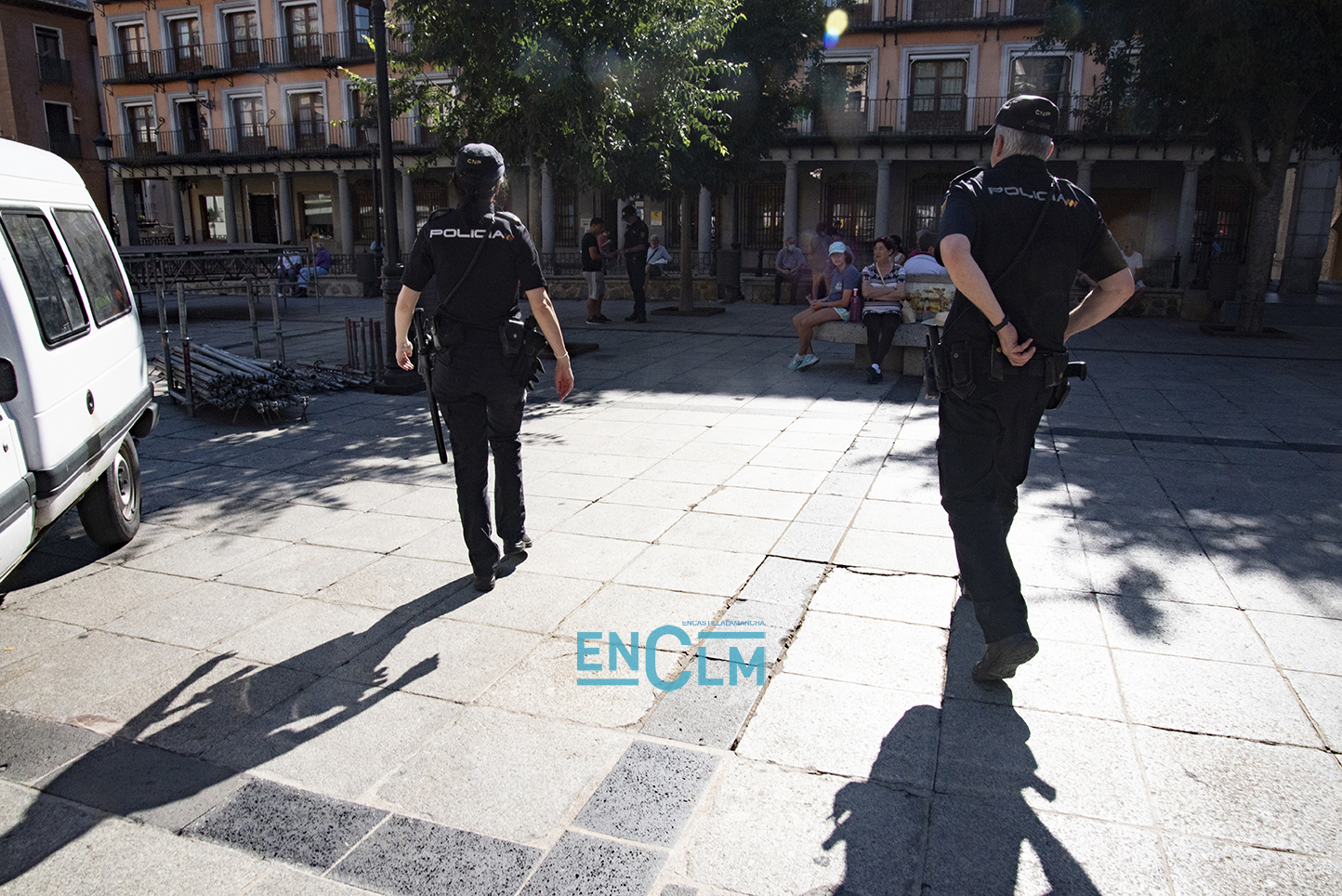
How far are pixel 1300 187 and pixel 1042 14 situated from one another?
8.01 meters

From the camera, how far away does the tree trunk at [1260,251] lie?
43.0ft

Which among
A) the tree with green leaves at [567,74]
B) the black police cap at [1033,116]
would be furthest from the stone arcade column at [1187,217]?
the black police cap at [1033,116]

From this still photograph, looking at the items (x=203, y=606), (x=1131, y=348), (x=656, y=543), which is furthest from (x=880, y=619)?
(x=1131, y=348)

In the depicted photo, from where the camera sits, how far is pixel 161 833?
248cm

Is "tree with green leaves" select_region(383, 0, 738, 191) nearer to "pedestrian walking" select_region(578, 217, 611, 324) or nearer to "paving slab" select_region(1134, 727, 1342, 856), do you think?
"pedestrian walking" select_region(578, 217, 611, 324)

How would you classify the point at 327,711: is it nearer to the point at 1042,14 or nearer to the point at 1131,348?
the point at 1131,348

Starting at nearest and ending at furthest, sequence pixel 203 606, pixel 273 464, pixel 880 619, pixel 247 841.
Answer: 1. pixel 247 841
2. pixel 880 619
3. pixel 203 606
4. pixel 273 464

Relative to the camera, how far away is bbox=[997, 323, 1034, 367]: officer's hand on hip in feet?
9.65

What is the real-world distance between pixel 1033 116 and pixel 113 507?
455 centimetres

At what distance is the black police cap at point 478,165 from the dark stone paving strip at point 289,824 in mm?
2477

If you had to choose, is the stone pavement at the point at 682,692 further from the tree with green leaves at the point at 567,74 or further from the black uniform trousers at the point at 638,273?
the black uniform trousers at the point at 638,273

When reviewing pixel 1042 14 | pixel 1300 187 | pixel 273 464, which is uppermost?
pixel 1042 14

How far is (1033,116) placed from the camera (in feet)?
9.99

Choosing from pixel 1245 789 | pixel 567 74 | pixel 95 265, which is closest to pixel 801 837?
pixel 1245 789
